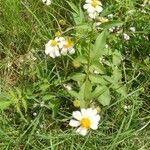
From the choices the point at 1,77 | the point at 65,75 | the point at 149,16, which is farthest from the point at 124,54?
the point at 1,77

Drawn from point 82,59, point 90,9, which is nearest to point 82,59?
point 82,59

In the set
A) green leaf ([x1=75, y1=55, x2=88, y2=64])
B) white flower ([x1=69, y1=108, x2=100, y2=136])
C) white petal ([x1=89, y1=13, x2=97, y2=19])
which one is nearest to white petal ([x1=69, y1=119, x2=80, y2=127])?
white flower ([x1=69, y1=108, x2=100, y2=136])

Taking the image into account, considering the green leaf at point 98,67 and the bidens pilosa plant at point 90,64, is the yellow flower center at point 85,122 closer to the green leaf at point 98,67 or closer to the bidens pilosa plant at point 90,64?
the bidens pilosa plant at point 90,64

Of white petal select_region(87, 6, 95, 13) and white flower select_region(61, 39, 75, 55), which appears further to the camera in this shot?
white petal select_region(87, 6, 95, 13)

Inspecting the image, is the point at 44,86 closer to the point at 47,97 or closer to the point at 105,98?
Answer: the point at 47,97

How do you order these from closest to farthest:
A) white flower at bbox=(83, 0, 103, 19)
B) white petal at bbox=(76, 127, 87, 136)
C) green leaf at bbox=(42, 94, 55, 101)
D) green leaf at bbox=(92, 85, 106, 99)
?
white petal at bbox=(76, 127, 87, 136)
green leaf at bbox=(92, 85, 106, 99)
green leaf at bbox=(42, 94, 55, 101)
white flower at bbox=(83, 0, 103, 19)

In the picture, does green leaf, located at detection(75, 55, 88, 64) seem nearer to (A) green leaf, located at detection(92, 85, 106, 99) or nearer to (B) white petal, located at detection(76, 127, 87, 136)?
(A) green leaf, located at detection(92, 85, 106, 99)

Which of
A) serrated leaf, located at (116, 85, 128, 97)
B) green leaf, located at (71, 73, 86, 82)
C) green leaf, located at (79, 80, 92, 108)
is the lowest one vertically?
green leaf, located at (79, 80, 92, 108)
